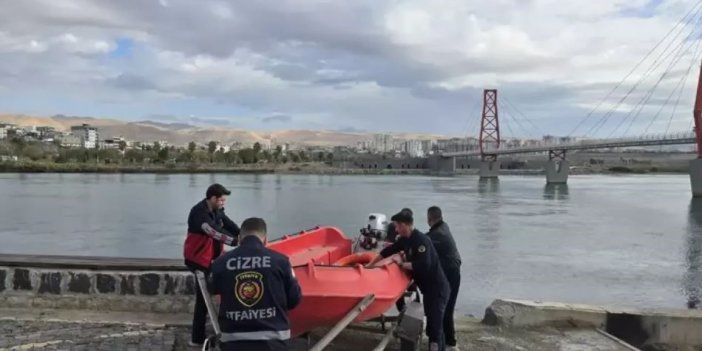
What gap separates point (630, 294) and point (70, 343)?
12.2 metres

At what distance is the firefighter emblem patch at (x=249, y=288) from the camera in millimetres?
3398

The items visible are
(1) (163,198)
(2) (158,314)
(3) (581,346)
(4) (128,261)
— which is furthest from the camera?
(1) (163,198)

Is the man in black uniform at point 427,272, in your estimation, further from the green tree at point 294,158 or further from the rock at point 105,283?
the green tree at point 294,158

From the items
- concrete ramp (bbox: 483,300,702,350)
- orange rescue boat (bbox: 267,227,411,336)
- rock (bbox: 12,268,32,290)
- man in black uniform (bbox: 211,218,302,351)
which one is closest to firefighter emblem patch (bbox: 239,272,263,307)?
man in black uniform (bbox: 211,218,302,351)

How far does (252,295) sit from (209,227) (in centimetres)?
231

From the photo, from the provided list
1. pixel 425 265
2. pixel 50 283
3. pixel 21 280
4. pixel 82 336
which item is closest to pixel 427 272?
pixel 425 265

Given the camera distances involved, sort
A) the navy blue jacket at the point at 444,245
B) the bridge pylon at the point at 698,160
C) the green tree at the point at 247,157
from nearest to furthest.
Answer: the navy blue jacket at the point at 444,245, the bridge pylon at the point at 698,160, the green tree at the point at 247,157

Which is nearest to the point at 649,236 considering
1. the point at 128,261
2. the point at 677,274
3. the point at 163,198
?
the point at 677,274

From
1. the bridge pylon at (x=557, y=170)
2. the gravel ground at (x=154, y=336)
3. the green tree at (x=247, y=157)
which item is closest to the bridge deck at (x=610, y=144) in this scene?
the bridge pylon at (x=557, y=170)

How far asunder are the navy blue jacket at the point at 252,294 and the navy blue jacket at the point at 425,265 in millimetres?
2141

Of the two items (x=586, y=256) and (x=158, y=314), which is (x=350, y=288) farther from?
(x=586, y=256)

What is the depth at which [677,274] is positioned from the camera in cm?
1770

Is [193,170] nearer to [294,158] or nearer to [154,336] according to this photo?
[294,158]

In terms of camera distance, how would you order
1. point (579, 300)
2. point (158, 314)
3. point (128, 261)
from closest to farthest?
1. point (158, 314)
2. point (128, 261)
3. point (579, 300)
